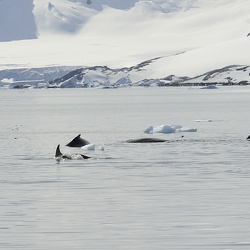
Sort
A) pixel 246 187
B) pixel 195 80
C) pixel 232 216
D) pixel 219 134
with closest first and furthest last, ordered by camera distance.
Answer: pixel 232 216 < pixel 246 187 < pixel 219 134 < pixel 195 80

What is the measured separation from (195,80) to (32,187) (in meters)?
164

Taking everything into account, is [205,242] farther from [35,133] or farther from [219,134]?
[35,133]

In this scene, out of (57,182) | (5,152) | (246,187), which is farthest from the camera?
(5,152)

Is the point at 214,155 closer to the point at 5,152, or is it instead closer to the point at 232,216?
the point at 5,152

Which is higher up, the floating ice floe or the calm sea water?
the calm sea water

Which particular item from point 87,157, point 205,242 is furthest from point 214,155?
point 205,242

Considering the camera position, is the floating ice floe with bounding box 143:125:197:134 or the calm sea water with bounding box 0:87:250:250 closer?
the calm sea water with bounding box 0:87:250:250

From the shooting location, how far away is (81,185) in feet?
67.6

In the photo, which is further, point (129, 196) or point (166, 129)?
point (166, 129)

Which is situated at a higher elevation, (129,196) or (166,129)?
(129,196)

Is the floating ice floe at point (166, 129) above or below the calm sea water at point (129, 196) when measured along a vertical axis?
below

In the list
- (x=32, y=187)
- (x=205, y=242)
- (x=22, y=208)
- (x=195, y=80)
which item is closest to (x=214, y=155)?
(x=32, y=187)

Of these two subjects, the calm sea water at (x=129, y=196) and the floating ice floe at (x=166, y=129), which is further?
the floating ice floe at (x=166, y=129)

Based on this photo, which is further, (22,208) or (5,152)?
(5,152)
